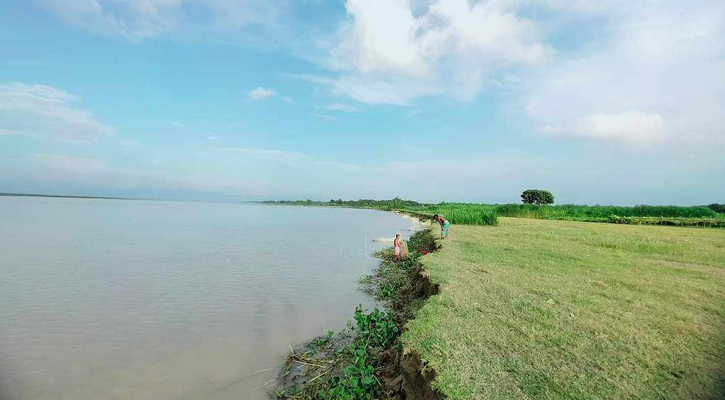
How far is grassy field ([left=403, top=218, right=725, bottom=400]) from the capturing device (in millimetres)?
3346

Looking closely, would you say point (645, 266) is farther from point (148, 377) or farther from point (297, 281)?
point (148, 377)

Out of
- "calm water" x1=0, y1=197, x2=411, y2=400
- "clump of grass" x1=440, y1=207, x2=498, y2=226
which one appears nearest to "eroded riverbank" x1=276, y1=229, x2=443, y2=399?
"calm water" x1=0, y1=197, x2=411, y2=400

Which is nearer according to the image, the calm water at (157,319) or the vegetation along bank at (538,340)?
the vegetation along bank at (538,340)

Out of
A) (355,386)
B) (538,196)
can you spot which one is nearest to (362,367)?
(355,386)

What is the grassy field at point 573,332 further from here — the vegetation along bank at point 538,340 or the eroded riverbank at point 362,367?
the eroded riverbank at point 362,367

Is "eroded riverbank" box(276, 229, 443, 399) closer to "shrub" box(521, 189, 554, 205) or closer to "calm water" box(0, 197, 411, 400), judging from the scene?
"calm water" box(0, 197, 411, 400)

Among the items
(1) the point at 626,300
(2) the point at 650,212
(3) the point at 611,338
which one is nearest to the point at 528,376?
(3) the point at 611,338

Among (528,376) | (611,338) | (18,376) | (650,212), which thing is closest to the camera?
(528,376)

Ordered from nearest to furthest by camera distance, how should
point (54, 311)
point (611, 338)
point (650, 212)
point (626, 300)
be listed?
1. point (611, 338)
2. point (626, 300)
3. point (54, 311)
4. point (650, 212)

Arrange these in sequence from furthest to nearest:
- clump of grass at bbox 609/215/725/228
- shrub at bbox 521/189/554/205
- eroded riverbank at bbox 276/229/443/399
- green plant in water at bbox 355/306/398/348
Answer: shrub at bbox 521/189/554/205, clump of grass at bbox 609/215/725/228, green plant in water at bbox 355/306/398/348, eroded riverbank at bbox 276/229/443/399

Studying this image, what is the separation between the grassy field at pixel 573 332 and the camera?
132 inches

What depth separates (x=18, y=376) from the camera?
16.3 feet

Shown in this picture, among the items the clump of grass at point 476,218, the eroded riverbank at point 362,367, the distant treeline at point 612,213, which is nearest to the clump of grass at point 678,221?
the distant treeline at point 612,213

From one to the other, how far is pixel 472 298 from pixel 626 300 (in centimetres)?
271
